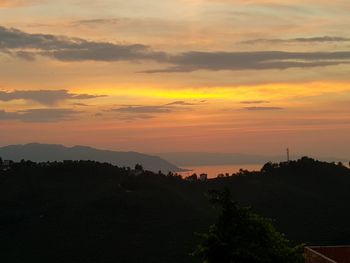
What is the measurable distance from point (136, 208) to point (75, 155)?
102251 millimetres

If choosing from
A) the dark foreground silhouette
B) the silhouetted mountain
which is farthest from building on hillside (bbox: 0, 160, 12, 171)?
the silhouetted mountain

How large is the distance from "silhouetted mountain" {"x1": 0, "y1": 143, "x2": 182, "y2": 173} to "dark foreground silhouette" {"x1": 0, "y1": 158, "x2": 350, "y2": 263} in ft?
236

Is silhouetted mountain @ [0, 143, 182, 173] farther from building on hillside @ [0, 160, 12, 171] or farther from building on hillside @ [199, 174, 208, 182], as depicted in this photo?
building on hillside @ [0, 160, 12, 171]

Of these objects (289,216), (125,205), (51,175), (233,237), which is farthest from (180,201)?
(233,237)

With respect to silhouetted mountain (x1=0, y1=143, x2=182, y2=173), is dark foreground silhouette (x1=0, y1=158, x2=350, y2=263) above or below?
below

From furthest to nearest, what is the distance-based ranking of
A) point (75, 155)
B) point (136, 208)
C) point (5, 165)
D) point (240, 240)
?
point (75, 155) < point (5, 165) < point (136, 208) < point (240, 240)

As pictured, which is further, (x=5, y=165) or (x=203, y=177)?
(x=203, y=177)

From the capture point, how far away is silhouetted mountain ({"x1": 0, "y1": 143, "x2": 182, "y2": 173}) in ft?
500

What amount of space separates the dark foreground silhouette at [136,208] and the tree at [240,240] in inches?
1003

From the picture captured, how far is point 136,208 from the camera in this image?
63.1 m

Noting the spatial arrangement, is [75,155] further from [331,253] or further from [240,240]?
[240,240]

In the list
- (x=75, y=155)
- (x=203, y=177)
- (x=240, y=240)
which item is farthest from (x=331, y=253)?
(x=75, y=155)

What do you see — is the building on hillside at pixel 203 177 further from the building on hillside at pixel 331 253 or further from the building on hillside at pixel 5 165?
the building on hillside at pixel 331 253

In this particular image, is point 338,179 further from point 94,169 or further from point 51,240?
point 51,240
